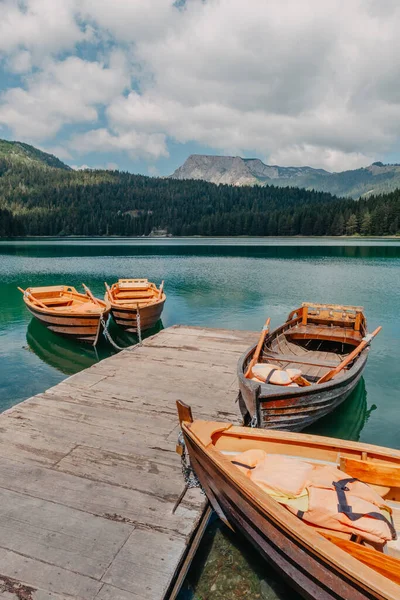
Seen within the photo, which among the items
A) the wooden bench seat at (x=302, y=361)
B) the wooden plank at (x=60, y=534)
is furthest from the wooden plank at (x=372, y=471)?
the wooden bench seat at (x=302, y=361)

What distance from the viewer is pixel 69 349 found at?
18391 mm

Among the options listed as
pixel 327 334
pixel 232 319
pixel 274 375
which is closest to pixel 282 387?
pixel 274 375

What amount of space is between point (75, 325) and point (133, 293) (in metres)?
5.77

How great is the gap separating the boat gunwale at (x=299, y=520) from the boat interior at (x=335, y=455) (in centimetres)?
2

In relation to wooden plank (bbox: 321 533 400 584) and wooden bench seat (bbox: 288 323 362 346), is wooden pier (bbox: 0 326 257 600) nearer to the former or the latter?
wooden plank (bbox: 321 533 400 584)

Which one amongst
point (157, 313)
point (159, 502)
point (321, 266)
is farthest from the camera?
point (321, 266)

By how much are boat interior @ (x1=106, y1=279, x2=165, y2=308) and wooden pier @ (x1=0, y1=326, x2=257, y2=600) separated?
418 inches

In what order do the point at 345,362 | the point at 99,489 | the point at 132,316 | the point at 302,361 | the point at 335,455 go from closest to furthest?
the point at 335,455 → the point at 99,489 → the point at 345,362 → the point at 302,361 → the point at 132,316

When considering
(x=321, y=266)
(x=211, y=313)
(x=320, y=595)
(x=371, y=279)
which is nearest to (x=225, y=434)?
(x=320, y=595)

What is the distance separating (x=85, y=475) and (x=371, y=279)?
143 feet

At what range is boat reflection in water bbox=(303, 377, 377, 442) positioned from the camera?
1031cm

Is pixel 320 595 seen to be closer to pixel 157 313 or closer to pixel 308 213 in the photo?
pixel 157 313

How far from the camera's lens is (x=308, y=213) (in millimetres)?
150875

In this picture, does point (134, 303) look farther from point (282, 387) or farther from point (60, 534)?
point (60, 534)
